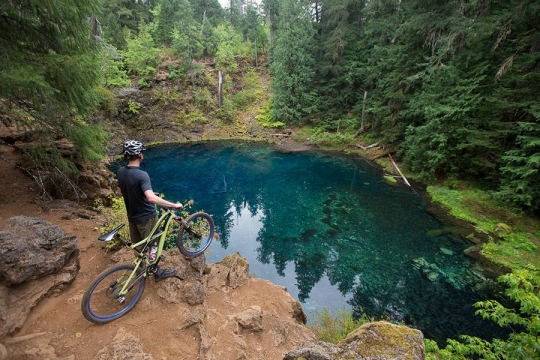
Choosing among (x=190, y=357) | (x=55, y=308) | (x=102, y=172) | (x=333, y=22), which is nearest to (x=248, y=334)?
(x=190, y=357)

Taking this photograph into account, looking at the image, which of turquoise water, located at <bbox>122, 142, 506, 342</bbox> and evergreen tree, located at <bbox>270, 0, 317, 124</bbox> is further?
evergreen tree, located at <bbox>270, 0, 317, 124</bbox>

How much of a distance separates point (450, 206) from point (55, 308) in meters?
15.7

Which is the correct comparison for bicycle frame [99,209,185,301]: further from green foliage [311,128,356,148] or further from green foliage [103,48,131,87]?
green foliage [103,48,131,87]

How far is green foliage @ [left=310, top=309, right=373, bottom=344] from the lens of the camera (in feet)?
20.2

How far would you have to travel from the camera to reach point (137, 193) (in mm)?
4203

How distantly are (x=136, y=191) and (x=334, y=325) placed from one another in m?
5.78

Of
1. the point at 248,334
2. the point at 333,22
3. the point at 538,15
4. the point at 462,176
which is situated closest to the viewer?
the point at 248,334

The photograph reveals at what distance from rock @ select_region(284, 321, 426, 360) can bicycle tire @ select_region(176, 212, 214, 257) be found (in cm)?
328

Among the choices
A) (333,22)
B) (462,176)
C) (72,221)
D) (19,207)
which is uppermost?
(333,22)

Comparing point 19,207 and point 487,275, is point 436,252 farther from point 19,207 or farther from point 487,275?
point 19,207

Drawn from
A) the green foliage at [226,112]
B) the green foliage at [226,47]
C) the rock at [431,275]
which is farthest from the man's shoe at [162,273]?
A: the green foliage at [226,47]

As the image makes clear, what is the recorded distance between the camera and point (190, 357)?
4102 millimetres

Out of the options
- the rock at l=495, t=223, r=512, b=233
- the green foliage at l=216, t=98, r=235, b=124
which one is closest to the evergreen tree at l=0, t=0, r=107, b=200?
the rock at l=495, t=223, r=512, b=233

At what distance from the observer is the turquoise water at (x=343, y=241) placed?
8.01 m
